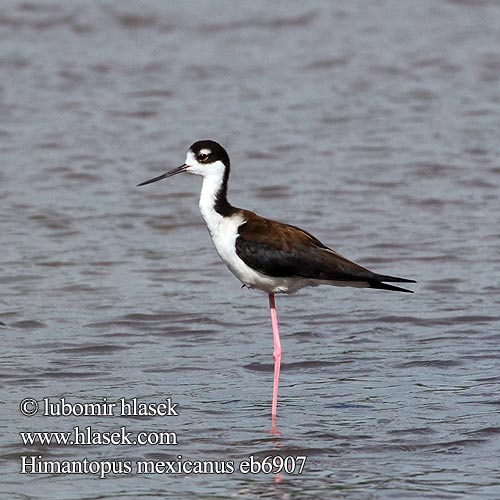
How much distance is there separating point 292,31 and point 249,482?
1228cm

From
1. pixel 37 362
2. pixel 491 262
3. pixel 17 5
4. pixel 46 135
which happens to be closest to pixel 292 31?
pixel 17 5

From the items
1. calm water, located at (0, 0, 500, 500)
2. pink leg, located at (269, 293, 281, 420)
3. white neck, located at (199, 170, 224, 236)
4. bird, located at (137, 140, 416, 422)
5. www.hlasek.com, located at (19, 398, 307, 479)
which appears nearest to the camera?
www.hlasek.com, located at (19, 398, 307, 479)

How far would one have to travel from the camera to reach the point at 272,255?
6.79m

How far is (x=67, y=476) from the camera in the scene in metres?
5.50

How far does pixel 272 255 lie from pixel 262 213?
381cm

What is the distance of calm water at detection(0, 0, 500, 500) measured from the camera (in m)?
5.89

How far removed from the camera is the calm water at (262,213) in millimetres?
5895

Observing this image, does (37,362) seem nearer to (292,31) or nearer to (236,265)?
(236,265)

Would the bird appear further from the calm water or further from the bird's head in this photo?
the calm water

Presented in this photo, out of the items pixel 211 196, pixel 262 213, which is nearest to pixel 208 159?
pixel 211 196

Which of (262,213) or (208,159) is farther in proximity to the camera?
(262,213)

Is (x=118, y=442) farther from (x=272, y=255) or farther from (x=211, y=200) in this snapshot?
(x=211, y=200)

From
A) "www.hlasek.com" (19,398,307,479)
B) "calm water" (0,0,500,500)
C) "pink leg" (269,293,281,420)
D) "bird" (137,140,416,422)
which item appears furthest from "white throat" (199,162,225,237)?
"www.hlasek.com" (19,398,307,479)

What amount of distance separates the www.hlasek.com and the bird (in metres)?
0.74
